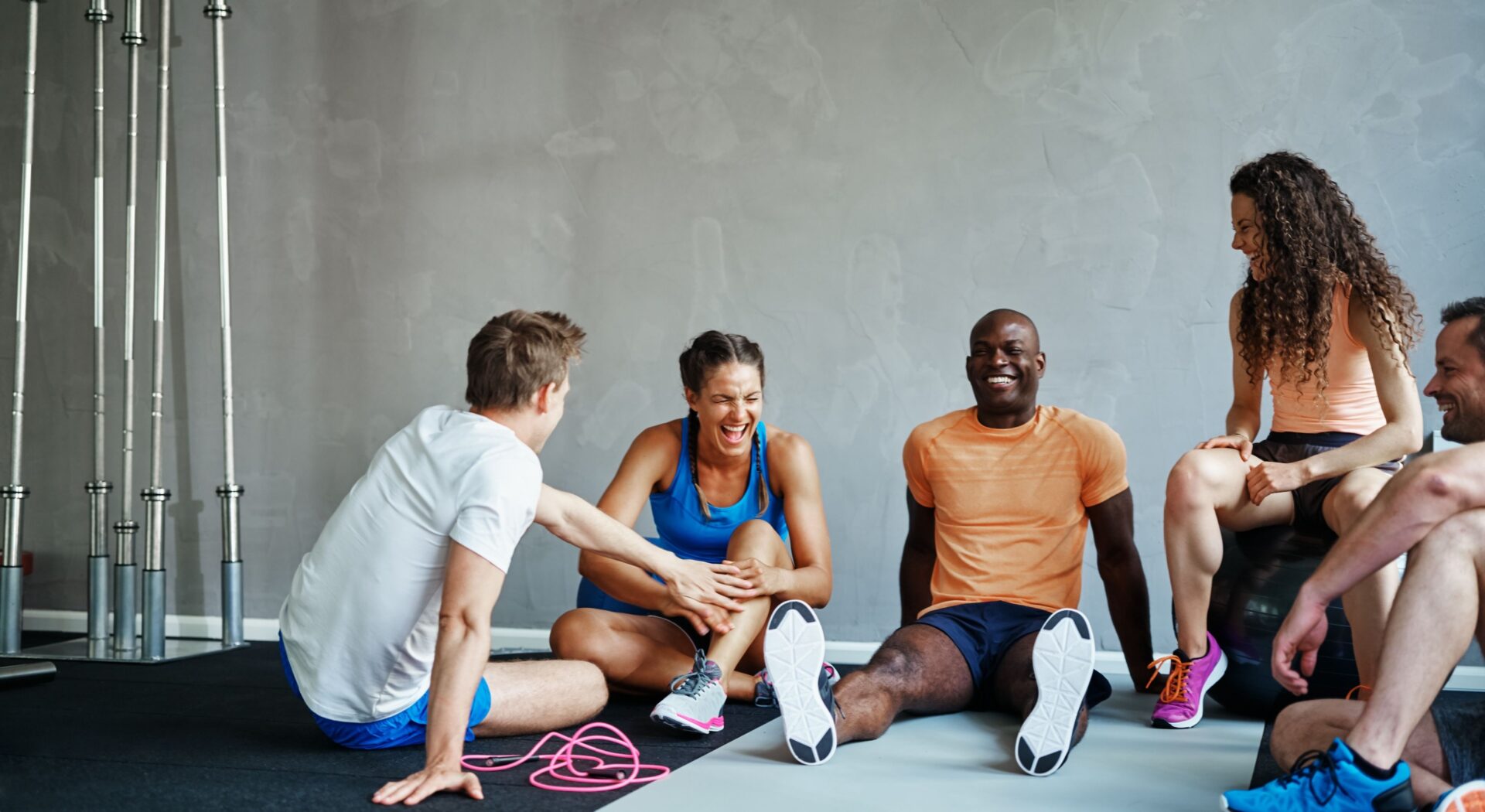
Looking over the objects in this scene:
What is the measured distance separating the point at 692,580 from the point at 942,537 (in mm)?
656

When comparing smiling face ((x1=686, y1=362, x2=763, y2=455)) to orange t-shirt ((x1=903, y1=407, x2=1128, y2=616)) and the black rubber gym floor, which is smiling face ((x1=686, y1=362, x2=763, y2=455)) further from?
the black rubber gym floor

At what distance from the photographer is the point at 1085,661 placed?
89.4 inches

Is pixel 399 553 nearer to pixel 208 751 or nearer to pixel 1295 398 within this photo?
pixel 208 751

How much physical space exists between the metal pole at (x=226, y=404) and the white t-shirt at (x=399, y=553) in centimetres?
188

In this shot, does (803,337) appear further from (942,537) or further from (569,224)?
(942,537)

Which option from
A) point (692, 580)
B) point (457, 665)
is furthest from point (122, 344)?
point (457, 665)

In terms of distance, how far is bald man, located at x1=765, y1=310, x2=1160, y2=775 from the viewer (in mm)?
2717

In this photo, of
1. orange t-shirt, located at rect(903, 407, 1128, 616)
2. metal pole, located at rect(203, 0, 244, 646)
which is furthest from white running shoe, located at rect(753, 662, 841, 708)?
metal pole, located at rect(203, 0, 244, 646)

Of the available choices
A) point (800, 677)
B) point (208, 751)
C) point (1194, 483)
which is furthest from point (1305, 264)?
point (208, 751)

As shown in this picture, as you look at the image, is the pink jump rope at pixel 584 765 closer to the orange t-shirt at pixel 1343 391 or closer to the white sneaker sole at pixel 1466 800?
the white sneaker sole at pixel 1466 800

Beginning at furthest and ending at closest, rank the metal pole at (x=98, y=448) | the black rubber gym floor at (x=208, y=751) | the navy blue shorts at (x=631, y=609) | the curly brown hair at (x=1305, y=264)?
the metal pole at (x=98, y=448) → the navy blue shorts at (x=631, y=609) → the curly brown hair at (x=1305, y=264) → the black rubber gym floor at (x=208, y=751)

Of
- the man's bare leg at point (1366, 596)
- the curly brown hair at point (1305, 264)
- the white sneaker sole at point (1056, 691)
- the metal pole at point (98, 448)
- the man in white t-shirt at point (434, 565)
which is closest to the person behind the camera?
the man in white t-shirt at point (434, 565)

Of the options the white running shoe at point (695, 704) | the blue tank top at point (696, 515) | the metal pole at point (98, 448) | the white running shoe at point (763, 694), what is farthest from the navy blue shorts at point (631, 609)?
the metal pole at point (98, 448)

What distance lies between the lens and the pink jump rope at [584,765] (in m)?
2.28
